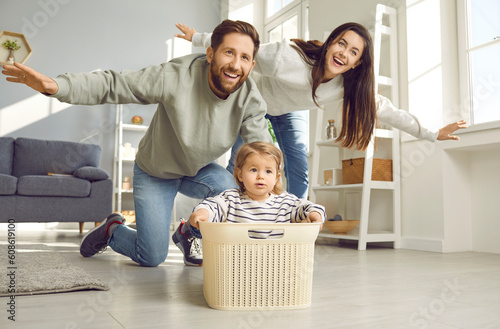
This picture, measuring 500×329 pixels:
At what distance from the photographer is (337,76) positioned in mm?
1717

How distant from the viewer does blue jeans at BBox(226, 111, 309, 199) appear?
2020 mm

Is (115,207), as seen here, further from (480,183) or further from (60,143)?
(480,183)

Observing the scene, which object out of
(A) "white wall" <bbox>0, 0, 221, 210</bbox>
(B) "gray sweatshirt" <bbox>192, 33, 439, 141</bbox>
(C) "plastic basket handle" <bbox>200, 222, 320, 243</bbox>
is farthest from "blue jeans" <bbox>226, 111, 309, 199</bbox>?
(A) "white wall" <bbox>0, 0, 221, 210</bbox>

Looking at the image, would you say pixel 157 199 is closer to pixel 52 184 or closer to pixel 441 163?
pixel 441 163

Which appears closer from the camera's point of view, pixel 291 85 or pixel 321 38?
pixel 291 85

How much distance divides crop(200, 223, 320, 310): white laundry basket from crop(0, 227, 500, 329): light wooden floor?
34 millimetres

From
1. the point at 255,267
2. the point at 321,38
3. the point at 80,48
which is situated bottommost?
the point at 255,267

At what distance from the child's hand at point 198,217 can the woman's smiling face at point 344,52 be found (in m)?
0.75

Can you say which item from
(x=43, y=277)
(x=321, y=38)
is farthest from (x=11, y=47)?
(x=43, y=277)

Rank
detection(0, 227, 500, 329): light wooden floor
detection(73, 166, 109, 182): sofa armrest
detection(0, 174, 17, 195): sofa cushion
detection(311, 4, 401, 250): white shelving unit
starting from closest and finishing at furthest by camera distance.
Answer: detection(0, 227, 500, 329): light wooden floor → detection(311, 4, 401, 250): white shelving unit → detection(0, 174, 17, 195): sofa cushion → detection(73, 166, 109, 182): sofa armrest

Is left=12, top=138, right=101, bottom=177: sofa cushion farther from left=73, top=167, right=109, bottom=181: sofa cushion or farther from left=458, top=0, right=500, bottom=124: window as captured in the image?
left=458, top=0, right=500, bottom=124: window

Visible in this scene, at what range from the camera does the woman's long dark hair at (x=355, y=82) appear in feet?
5.37

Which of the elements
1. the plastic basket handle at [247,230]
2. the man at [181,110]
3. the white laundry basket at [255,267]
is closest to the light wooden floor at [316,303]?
the white laundry basket at [255,267]

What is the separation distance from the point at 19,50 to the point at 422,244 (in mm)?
4252
